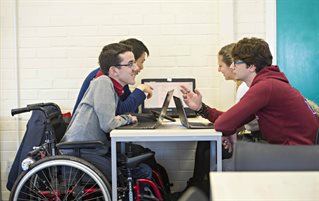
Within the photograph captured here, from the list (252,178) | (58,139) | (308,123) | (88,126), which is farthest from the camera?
(58,139)

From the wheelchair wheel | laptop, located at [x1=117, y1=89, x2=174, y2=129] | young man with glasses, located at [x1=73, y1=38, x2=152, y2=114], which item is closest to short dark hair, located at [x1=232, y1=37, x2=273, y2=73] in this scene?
laptop, located at [x1=117, y1=89, x2=174, y2=129]

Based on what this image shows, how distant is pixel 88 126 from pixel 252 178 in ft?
4.50

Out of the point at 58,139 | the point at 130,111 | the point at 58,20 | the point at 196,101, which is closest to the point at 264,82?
the point at 196,101

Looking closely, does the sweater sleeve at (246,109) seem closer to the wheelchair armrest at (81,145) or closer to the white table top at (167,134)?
the white table top at (167,134)

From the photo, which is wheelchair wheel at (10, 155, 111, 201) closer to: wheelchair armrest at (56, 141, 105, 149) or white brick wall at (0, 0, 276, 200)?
wheelchair armrest at (56, 141, 105, 149)

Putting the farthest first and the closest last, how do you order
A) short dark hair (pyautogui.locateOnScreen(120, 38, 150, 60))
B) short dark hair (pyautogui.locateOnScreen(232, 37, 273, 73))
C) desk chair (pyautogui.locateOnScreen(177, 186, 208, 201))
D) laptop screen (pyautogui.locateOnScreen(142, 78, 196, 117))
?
laptop screen (pyautogui.locateOnScreen(142, 78, 196, 117))
short dark hair (pyautogui.locateOnScreen(120, 38, 150, 60))
short dark hair (pyautogui.locateOnScreen(232, 37, 273, 73))
desk chair (pyautogui.locateOnScreen(177, 186, 208, 201))

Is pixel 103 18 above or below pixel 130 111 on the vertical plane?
above

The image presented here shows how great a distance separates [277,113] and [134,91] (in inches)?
40.8

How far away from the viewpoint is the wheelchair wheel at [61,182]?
7.52ft

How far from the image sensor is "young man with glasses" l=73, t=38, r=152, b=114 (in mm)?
2785

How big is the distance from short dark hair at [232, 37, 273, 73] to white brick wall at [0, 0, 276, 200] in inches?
40.5

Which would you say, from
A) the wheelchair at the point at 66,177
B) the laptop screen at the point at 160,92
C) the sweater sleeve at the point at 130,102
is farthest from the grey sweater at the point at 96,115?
the laptop screen at the point at 160,92

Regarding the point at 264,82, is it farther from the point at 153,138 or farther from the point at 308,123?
the point at 153,138

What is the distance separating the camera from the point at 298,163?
1.60 metres
